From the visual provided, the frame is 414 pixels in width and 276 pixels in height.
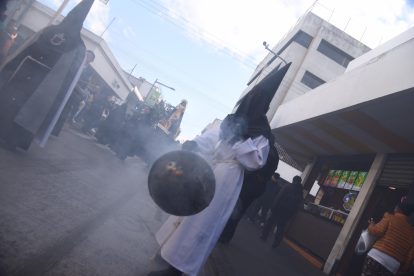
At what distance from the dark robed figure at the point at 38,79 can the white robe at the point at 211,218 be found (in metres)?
3.11

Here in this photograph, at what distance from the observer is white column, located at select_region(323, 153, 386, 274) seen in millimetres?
9539

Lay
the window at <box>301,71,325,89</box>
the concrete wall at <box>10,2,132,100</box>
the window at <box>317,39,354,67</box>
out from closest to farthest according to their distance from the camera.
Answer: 1. the concrete wall at <box>10,2,132,100</box>
2. the window at <box>301,71,325,89</box>
3. the window at <box>317,39,354,67</box>

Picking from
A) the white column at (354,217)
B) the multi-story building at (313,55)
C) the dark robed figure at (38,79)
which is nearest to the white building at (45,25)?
the multi-story building at (313,55)

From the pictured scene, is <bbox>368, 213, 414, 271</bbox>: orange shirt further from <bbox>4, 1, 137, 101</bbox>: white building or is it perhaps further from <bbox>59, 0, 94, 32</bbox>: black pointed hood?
<bbox>4, 1, 137, 101</bbox>: white building

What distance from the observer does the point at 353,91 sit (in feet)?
26.4

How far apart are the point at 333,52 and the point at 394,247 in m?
29.4

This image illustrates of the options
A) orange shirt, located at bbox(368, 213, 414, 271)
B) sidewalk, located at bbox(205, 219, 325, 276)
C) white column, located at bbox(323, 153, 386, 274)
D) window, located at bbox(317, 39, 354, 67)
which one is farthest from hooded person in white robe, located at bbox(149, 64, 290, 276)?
window, located at bbox(317, 39, 354, 67)

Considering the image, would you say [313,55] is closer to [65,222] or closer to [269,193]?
[269,193]

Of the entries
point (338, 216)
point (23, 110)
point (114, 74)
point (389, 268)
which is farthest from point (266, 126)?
point (114, 74)

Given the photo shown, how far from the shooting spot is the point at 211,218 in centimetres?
338

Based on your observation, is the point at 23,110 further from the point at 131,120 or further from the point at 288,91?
the point at 288,91

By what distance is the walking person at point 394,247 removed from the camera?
521 centimetres

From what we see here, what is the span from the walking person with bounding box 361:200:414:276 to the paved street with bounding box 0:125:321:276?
5.63 ft

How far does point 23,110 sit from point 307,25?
30.1 meters
